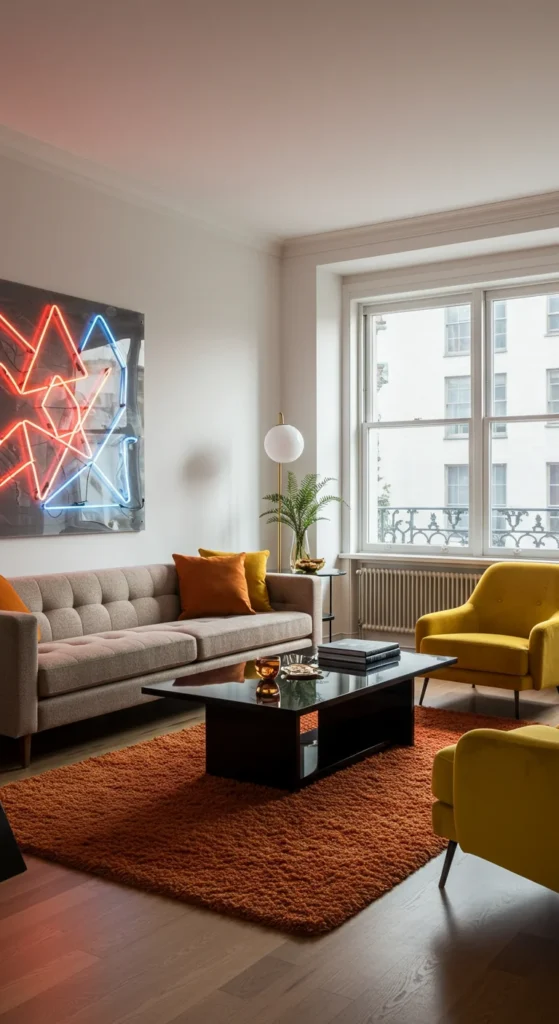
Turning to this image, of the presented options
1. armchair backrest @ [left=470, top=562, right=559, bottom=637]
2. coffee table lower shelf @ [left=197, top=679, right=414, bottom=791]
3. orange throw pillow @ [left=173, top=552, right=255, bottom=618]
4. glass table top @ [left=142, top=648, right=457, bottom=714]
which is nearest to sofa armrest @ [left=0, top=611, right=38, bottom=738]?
glass table top @ [left=142, top=648, right=457, bottom=714]

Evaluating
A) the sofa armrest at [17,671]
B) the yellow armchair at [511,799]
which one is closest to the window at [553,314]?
the sofa armrest at [17,671]

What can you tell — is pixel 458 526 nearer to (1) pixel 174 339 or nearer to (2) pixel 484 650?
(2) pixel 484 650

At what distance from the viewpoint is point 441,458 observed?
7.03 metres

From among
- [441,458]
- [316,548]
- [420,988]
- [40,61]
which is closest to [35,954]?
[420,988]

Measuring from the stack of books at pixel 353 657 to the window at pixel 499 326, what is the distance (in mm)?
3233

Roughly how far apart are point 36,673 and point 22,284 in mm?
2148

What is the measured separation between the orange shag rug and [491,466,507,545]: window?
2965 mm

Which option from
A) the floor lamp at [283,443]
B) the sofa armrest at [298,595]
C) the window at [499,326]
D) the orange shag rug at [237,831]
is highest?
the window at [499,326]

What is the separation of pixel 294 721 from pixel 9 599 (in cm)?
151

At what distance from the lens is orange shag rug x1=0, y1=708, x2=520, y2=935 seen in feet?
8.68

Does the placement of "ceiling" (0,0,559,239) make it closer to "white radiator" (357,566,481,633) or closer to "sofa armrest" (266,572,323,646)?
"sofa armrest" (266,572,323,646)

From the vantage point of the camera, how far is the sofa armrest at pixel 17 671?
3.79 metres

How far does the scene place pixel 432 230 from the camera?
640cm

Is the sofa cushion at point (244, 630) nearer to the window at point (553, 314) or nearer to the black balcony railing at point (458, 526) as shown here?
the black balcony railing at point (458, 526)
